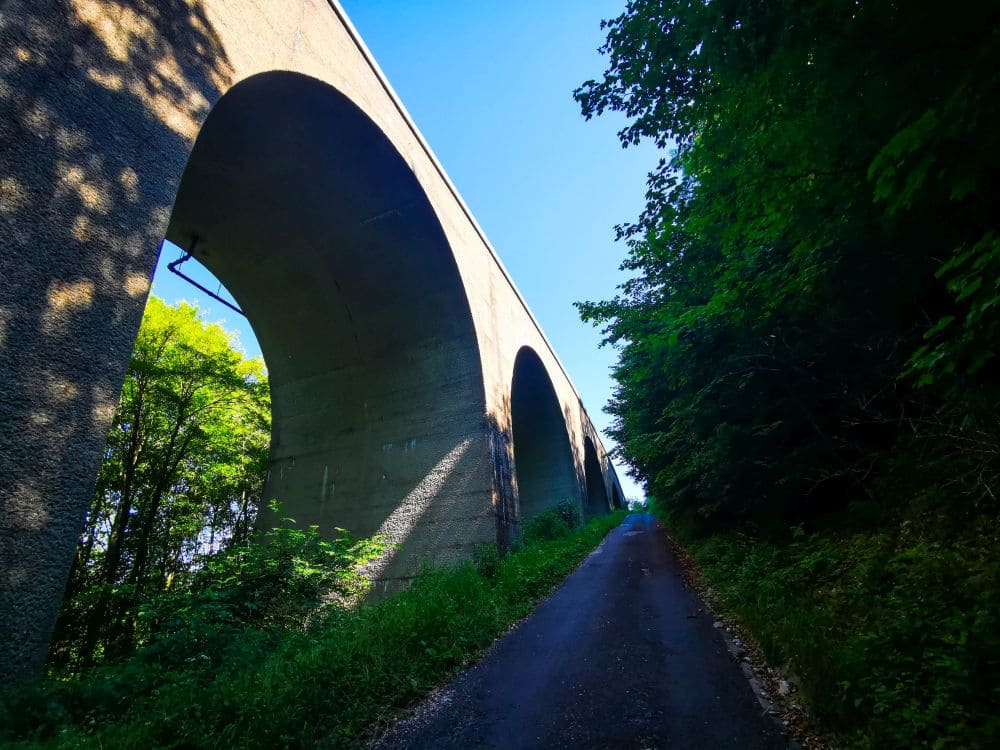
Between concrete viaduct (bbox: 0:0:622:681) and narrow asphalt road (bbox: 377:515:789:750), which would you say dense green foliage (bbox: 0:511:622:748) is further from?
concrete viaduct (bbox: 0:0:622:681)

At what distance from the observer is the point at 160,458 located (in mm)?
13281

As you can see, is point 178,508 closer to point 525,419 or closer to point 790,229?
point 525,419

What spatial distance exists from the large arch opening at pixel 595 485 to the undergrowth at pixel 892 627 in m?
24.7

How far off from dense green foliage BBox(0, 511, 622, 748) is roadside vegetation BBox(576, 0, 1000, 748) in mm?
2909

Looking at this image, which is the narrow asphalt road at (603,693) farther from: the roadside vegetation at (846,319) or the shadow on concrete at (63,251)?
the shadow on concrete at (63,251)

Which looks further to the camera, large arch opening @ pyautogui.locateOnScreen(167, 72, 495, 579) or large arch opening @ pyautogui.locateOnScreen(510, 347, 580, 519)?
large arch opening @ pyautogui.locateOnScreen(510, 347, 580, 519)

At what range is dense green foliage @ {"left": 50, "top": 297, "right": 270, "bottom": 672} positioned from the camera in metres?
11.7

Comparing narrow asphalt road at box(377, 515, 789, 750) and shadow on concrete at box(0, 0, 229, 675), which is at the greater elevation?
shadow on concrete at box(0, 0, 229, 675)

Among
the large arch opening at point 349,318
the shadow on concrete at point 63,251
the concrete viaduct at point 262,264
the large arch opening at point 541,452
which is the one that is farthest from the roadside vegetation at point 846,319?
the large arch opening at point 541,452

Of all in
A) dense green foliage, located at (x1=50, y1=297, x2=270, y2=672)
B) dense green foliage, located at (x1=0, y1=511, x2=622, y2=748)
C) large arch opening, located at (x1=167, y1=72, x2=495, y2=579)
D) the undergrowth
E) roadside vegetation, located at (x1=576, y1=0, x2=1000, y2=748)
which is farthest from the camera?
dense green foliage, located at (x1=50, y1=297, x2=270, y2=672)

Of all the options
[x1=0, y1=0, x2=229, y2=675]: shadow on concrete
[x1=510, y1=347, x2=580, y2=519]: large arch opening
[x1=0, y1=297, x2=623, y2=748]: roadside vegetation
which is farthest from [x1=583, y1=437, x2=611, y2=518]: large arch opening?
[x1=0, y1=0, x2=229, y2=675]: shadow on concrete

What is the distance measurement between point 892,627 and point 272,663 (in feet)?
14.6

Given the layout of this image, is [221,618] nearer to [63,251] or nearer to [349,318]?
[63,251]

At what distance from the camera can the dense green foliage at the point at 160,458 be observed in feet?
38.4
